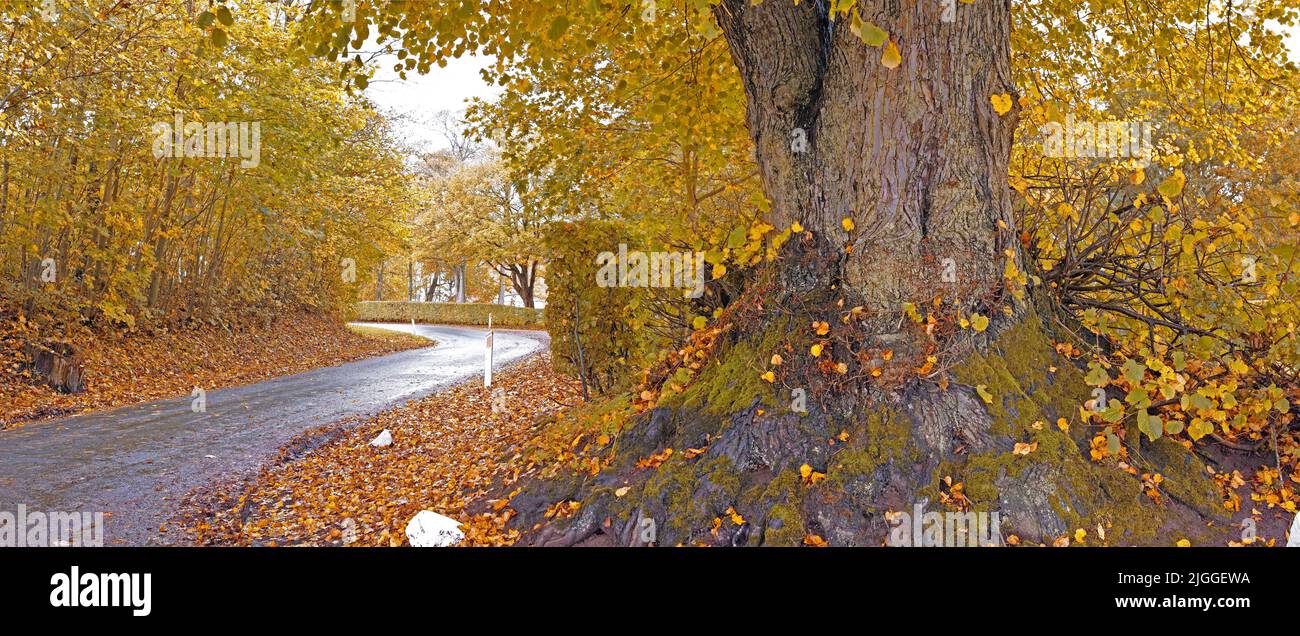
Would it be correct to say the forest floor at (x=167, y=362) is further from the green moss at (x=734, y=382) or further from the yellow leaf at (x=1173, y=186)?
the yellow leaf at (x=1173, y=186)

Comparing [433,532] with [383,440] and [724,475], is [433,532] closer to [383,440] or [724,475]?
[724,475]

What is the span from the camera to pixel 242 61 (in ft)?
39.2

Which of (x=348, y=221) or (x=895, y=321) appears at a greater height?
(x=348, y=221)

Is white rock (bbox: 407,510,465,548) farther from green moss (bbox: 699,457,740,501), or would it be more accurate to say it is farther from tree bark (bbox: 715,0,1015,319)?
tree bark (bbox: 715,0,1015,319)

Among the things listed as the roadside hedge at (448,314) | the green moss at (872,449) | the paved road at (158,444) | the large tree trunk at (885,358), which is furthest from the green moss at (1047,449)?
the roadside hedge at (448,314)

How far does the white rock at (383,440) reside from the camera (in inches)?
343

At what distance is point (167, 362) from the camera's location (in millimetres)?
14812

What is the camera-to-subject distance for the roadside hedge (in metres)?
40.1

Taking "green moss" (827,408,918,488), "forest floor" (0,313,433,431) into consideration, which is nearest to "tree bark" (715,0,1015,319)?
"green moss" (827,408,918,488)

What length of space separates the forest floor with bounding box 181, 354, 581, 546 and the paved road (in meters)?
0.40

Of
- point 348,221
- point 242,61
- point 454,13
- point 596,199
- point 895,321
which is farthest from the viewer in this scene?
point 348,221
